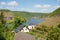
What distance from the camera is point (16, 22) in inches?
2928

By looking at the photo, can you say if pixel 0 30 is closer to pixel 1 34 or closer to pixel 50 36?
pixel 1 34

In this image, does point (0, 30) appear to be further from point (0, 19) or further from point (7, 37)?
point (0, 19)

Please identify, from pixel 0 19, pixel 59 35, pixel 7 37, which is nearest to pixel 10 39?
pixel 7 37

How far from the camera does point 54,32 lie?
1560 inches

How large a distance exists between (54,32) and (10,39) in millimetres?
10049

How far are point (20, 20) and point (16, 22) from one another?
2.19m

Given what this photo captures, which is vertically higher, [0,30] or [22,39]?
[0,30]

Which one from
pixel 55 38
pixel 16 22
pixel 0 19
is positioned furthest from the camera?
pixel 16 22

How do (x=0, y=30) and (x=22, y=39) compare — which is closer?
(x=0, y=30)

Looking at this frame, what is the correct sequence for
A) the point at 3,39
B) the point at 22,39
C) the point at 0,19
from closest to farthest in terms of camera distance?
1. the point at 3,39
2. the point at 22,39
3. the point at 0,19

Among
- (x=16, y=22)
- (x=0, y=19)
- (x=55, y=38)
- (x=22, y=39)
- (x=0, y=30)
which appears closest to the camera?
(x=0, y=30)

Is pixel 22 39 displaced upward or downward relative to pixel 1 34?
downward

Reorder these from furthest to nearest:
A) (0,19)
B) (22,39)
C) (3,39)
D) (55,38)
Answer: (0,19) → (22,39) → (55,38) → (3,39)

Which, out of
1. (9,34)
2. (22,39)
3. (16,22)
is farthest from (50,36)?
(16,22)
